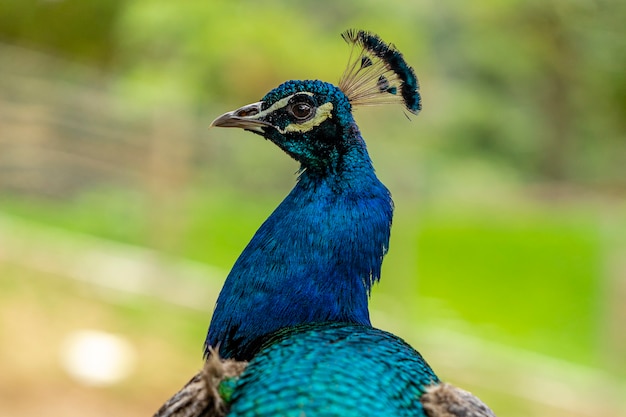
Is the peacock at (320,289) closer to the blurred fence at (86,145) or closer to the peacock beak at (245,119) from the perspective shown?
the peacock beak at (245,119)

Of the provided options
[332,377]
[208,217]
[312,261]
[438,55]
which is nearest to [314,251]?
[312,261]

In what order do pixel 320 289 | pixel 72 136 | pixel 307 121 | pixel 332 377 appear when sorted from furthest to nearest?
1. pixel 72 136
2. pixel 307 121
3. pixel 320 289
4. pixel 332 377

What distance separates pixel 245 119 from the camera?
1606 millimetres

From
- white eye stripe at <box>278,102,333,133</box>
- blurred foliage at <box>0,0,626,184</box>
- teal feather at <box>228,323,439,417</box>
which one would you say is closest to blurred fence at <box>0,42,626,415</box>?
blurred foliage at <box>0,0,626,184</box>

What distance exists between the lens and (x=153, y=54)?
269 inches

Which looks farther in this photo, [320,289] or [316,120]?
[316,120]

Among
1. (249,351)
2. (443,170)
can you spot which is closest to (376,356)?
(249,351)

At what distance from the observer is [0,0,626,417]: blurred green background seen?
423 cm

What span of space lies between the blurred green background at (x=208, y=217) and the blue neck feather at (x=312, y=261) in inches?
92.8

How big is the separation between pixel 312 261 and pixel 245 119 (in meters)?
0.32

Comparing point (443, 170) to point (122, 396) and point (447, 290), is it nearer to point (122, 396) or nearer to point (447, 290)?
point (447, 290)

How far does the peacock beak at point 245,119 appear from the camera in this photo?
160cm

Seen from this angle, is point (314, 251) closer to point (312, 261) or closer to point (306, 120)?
point (312, 261)

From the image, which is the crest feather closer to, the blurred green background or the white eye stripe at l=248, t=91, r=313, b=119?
the white eye stripe at l=248, t=91, r=313, b=119
